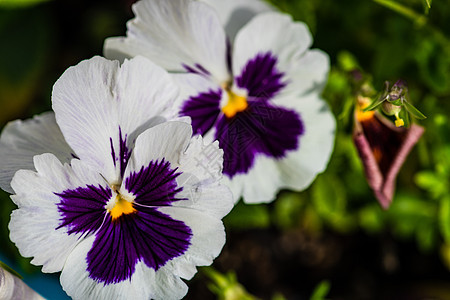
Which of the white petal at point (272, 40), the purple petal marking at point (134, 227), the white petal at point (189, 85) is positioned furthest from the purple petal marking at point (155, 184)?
the white petal at point (272, 40)

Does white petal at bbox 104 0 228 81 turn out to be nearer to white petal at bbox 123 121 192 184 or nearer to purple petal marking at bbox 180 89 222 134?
purple petal marking at bbox 180 89 222 134

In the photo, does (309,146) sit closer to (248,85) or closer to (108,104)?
(248,85)

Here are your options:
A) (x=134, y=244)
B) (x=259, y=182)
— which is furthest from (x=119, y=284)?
(x=259, y=182)

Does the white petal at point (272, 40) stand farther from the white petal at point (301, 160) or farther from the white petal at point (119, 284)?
the white petal at point (119, 284)

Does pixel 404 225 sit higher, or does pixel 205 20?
pixel 205 20

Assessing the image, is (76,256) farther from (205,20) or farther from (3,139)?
(205,20)

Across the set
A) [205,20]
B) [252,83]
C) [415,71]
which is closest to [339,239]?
[415,71]
